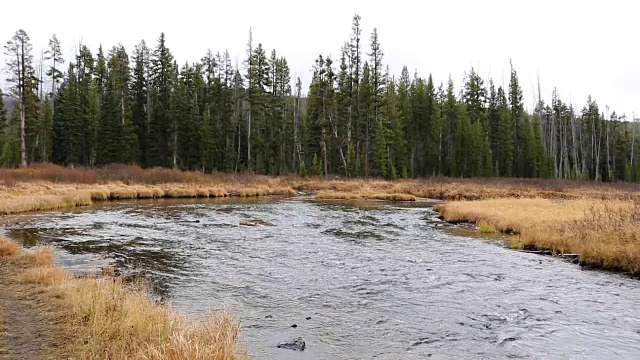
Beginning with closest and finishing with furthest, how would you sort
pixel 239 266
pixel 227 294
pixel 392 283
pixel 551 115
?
1. pixel 227 294
2. pixel 392 283
3. pixel 239 266
4. pixel 551 115

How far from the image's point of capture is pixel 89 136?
51438 millimetres

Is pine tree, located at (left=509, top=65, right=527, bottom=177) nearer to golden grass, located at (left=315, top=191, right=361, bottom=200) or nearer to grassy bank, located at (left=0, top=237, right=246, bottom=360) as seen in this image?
golden grass, located at (left=315, top=191, right=361, bottom=200)

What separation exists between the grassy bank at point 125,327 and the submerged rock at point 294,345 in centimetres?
99

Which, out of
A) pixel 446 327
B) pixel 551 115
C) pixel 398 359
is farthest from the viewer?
pixel 551 115

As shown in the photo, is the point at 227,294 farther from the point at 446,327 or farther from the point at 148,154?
the point at 148,154

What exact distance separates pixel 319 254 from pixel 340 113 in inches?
1735

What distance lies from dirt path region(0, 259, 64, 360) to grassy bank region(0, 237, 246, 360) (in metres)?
0.12

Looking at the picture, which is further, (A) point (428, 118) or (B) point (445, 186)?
(A) point (428, 118)

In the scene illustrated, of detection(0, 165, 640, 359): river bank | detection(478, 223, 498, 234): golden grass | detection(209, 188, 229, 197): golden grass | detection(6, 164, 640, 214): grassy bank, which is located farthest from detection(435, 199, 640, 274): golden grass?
detection(209, 188, 229, 197): golden grass

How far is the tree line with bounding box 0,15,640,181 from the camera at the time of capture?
51531 mm

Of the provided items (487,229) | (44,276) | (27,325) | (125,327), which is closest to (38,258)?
(44,276)

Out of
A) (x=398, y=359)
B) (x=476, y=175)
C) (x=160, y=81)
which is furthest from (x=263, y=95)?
(x=398, y=359)

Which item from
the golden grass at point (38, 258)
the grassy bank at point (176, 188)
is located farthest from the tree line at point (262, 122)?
the golden grass at point (38, 258)

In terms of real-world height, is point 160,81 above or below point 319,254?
above
